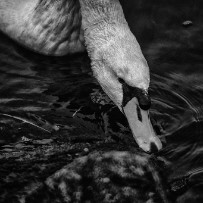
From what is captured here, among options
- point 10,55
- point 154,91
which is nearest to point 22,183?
point 154,91

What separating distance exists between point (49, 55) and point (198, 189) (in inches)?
117

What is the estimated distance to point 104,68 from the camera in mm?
7074

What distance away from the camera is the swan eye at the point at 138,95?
6.31 m

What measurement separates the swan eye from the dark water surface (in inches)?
16.6

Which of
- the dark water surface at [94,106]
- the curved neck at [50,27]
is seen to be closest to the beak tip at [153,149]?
the dark water surface at [94,106]

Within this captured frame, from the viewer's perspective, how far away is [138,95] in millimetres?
6363

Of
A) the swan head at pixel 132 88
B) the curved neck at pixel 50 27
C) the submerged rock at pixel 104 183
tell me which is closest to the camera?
the submerged rock at pixel 104 183

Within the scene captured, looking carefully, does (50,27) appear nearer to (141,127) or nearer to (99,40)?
(99,40)

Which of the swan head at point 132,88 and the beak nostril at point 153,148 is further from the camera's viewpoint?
the swan head at point 132,88

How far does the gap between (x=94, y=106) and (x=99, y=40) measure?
2.50 ft

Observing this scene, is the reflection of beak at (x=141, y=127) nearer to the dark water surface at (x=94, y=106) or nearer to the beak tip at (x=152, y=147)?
the beak tip at (x=152, y=147)

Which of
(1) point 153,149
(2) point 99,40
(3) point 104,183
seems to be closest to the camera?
(3) point 104,183

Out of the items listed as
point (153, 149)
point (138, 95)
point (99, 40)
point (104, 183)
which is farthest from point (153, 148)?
point (99, 40)

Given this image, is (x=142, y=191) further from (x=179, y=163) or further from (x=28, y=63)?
(x=28, y=63)
